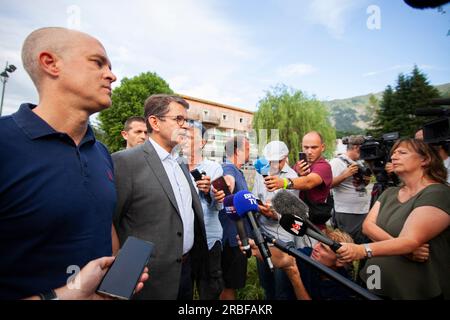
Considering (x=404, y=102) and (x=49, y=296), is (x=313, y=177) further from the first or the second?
(x=404, y=102)

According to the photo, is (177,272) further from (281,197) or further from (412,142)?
(412,142)

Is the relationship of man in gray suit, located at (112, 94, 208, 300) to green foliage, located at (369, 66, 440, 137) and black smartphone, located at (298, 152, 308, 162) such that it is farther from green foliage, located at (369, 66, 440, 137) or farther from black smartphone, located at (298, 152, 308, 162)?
green foliage, located at (369, 66, 440, 137)

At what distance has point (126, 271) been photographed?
1.16 metres

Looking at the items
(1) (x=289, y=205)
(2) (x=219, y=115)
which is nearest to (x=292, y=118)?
(2) (x=219, y=115)

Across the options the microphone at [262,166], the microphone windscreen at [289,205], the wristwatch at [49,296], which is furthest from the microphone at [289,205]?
the wristwatch at [49,296]

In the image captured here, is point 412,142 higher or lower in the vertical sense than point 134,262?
higher

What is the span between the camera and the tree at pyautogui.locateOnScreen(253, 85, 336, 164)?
28141mm

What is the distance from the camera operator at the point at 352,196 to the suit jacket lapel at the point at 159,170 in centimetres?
340

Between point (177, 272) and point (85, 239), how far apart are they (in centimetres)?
86

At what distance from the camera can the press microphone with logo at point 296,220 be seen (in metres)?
1.49

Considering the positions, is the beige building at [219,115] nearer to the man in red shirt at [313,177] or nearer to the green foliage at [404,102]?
the green foliage at [404,102]
